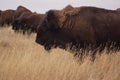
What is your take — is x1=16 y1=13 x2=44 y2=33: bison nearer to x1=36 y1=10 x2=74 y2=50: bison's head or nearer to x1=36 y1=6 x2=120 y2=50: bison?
x1=36 y1=10 x2=74 y2=50: bison's head

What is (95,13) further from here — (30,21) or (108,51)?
(30,21)

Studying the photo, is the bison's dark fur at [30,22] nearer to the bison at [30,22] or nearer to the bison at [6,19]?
the bison at [30,22]

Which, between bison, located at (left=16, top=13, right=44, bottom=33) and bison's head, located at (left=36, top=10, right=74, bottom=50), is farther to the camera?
bison, located at (left=16, top=13, right=44, bottom=33)

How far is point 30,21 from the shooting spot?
17.1m

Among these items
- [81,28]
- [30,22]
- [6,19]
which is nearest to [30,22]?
[30,22]

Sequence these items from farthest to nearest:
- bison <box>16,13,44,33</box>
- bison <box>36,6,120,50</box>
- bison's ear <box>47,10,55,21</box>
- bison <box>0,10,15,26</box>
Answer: bison <box>0,10,15,26</box> → bison <box>16,13,44,33</box> → bison's ear <box>47,10,55,21</box> → bison <box>36,6,120,50</box>

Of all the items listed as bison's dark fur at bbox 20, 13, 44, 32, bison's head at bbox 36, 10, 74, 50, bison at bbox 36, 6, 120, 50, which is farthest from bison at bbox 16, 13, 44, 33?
bison at bbox 36, 6, 120, 50

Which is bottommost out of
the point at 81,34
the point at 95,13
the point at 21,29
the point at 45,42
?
the point at 21,29

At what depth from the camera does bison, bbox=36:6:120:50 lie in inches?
304

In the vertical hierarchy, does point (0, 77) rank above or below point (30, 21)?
above

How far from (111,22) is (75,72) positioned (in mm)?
2920

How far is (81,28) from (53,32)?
129 centimetres

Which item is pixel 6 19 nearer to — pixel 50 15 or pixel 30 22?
pixel 30 22

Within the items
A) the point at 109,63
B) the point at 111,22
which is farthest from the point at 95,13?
the point at 109,63
